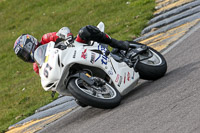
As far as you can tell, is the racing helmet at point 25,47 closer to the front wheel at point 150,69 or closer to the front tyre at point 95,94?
the front tyre at point 95,94

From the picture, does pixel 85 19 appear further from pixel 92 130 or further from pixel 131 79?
pixel 92 130

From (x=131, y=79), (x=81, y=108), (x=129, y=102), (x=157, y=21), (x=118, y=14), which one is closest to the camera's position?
(x=129, y=102)

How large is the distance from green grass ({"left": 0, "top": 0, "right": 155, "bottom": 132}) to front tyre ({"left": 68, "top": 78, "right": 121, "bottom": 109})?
3.43 m

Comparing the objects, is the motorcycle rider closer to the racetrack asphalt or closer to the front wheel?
the front wheel

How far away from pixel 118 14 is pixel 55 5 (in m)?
6.58

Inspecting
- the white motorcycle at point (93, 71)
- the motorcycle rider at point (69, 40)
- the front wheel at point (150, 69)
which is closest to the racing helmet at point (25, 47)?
the motorcycle rider at point (69, 40)

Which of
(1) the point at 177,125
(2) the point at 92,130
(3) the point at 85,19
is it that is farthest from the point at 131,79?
(3) the point at 85,19

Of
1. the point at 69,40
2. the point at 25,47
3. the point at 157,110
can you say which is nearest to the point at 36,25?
the point at 25,47

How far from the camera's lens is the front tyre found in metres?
6.20

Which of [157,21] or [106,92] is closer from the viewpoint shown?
[106,92]

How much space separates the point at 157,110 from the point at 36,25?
49.0 ft

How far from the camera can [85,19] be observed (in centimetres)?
1711

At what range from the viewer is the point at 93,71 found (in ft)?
23.1

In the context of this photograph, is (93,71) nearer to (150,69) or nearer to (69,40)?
(69,40)
